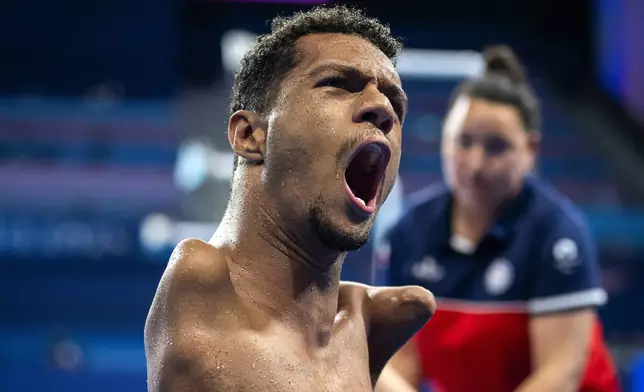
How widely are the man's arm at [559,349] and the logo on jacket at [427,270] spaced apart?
0.69 feet

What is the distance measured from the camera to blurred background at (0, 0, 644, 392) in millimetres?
4832

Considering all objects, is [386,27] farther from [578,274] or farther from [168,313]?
[578,274]

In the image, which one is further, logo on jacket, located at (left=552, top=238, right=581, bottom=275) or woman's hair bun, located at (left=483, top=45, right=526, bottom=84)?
woman's hair bun, located at (left=483, top=45, right=526, bottom=84)

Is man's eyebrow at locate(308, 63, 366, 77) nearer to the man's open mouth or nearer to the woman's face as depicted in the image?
the man's open mouth

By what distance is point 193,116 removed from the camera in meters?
6.34

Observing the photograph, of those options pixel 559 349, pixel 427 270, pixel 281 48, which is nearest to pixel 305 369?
pixel 281 48

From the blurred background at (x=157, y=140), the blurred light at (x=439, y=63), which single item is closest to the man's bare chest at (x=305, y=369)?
the blurred background at (x=157, y=140)

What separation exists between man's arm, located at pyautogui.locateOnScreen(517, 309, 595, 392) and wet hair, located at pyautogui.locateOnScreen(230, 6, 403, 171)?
810mm

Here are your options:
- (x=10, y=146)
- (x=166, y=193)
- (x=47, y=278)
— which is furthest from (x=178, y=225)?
(x=10, y=146)

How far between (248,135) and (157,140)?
499cm

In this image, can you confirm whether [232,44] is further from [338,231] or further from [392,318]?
[338,231]

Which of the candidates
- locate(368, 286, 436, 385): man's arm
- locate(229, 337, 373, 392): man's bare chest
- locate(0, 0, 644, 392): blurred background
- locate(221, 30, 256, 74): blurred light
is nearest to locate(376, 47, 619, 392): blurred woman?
locate(368, 286, 436, 385): man's arm

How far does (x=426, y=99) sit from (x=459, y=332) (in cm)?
480

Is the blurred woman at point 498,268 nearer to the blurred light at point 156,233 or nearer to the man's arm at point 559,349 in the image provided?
the man's arm at point 559,349
